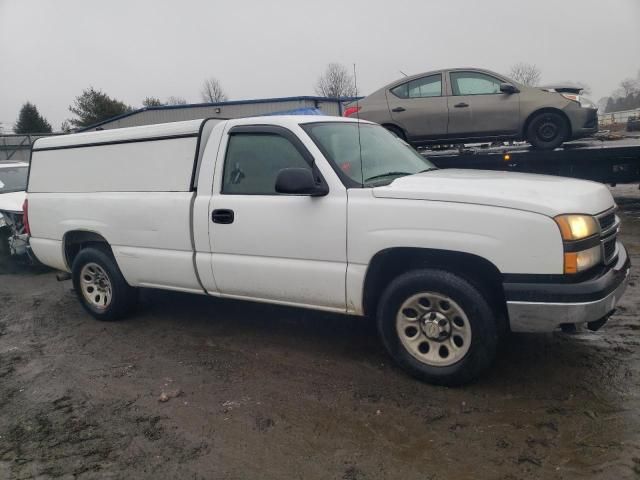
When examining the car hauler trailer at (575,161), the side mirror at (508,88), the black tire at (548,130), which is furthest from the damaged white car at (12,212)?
the black tire at (548,130)

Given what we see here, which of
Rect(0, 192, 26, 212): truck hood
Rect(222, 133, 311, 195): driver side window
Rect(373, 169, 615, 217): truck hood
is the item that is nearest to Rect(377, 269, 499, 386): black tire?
Rect(373, 169, 615, 217): truck hood

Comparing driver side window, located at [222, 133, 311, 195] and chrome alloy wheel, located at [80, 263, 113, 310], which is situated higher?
driver side window, located at [222, 133, 311, 195]

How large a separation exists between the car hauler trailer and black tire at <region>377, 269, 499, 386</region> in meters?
6.08

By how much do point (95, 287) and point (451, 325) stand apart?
371 cm

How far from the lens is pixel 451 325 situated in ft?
10.9

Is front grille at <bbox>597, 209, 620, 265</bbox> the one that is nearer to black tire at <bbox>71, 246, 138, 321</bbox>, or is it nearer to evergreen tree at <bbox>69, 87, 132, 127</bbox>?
black tire at <bbox>71, 246, 138, 321</bbox>

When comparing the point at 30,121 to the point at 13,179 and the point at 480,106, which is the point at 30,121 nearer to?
→ the point at 13,179

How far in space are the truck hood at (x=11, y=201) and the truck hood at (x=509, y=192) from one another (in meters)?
6.66

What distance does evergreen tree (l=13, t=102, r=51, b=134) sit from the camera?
47250 millimetres

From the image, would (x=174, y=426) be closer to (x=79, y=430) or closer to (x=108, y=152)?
(x=79, y=430)

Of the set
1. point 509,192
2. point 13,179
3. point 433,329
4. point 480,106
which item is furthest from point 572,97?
point 13,179

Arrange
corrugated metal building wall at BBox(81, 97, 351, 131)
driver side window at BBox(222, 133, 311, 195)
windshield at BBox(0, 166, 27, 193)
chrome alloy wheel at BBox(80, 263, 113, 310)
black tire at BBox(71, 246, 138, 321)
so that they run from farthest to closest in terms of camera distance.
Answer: corrugated metal building wall at BBox(81, 97, 351, 131)
windshield at BBox(0, 166, 27, 193)
chrome alloy wheel at BBox(80, 263, 113, 310)
black tire at BBox(71, 246, 138, 321)
driver side window at BBox(222, 133, 311, 195)

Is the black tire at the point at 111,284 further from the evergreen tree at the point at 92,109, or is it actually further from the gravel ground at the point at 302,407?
the evergreen tree at the point at 92,109

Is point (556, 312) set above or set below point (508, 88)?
below
